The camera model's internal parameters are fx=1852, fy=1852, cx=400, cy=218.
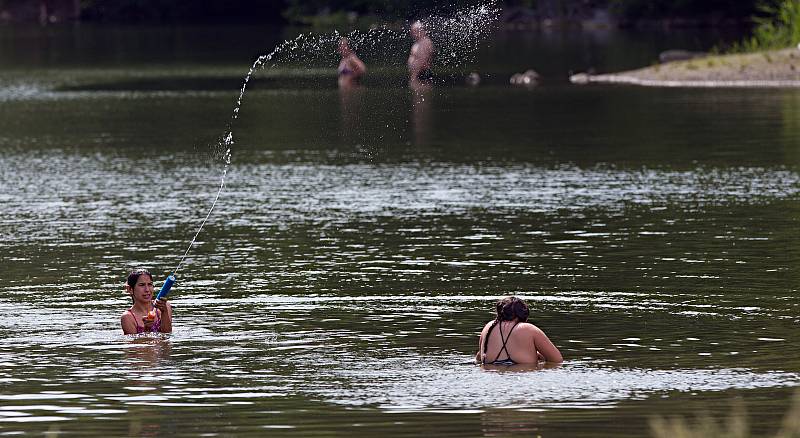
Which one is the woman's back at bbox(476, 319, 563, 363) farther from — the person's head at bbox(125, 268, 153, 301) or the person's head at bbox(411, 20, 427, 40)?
the person's head at bbox(411, 20, 427, 40)

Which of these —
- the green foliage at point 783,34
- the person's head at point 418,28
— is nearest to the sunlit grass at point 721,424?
the person's head at point 418,28

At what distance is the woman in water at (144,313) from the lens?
19.0 metres

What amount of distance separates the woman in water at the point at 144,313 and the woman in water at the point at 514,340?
3.79 m

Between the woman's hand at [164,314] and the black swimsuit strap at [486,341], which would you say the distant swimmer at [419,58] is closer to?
the woman's hand at [164,314]

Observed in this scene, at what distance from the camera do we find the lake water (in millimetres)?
15914

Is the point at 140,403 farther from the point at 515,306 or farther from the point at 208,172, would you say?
the point at 208,172

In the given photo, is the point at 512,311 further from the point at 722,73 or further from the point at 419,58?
the point at 722,73

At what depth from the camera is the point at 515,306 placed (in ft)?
55.6

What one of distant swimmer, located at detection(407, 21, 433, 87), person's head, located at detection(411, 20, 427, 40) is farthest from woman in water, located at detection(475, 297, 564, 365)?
distant swimmer, located at detection(407, 21, 433, 87)

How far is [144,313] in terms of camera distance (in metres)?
19.2

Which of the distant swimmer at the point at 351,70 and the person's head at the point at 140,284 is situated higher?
the distant swimmer at the point at 351,70

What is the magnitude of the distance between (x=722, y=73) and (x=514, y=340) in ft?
139

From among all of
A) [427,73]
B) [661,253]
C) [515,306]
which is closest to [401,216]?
[661,253]

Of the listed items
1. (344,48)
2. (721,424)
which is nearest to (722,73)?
(344,48)
